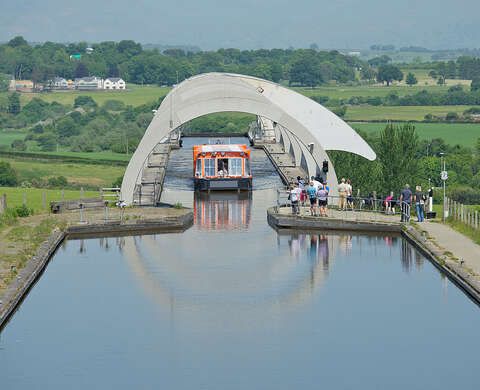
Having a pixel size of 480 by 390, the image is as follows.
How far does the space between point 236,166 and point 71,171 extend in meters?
37.0

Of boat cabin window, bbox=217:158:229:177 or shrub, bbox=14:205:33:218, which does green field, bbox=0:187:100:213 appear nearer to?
boat cabin window, bbox=217:158:229:177

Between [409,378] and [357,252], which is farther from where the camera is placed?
[357,252]

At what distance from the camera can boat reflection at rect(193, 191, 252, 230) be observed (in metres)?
41.8

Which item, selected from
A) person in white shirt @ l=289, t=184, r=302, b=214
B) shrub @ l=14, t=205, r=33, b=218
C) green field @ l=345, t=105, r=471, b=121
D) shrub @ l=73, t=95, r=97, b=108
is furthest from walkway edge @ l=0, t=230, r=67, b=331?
shrub @ l=73, t=95, r=97, b=108

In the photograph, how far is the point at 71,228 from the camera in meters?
40.3

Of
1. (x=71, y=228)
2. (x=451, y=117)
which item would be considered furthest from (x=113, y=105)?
(x=71, y=228)

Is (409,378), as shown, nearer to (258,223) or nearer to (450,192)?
(258,223)

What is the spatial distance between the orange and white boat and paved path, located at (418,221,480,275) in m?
11.2

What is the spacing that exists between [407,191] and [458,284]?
32.3 ft

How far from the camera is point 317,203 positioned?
137 feet

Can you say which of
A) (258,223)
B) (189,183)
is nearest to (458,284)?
(258,223)

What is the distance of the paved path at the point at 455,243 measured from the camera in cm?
3350

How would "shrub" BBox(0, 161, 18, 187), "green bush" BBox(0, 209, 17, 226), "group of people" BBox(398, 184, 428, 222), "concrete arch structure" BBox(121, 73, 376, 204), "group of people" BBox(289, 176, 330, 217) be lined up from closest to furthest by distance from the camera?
"group of people" BBox(398, 184, 428, 222), "green bush" BBox(0, 209, 17, 226), "group of people" BBox(289, 176, 330, 217), "concrete arch structure" BBox(121, 73, 376, 204), "shrub" BBox(0, 161, 18, 187)

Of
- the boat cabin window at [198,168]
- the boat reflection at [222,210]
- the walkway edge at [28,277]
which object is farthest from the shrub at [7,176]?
the walkway edge at [28,277]
